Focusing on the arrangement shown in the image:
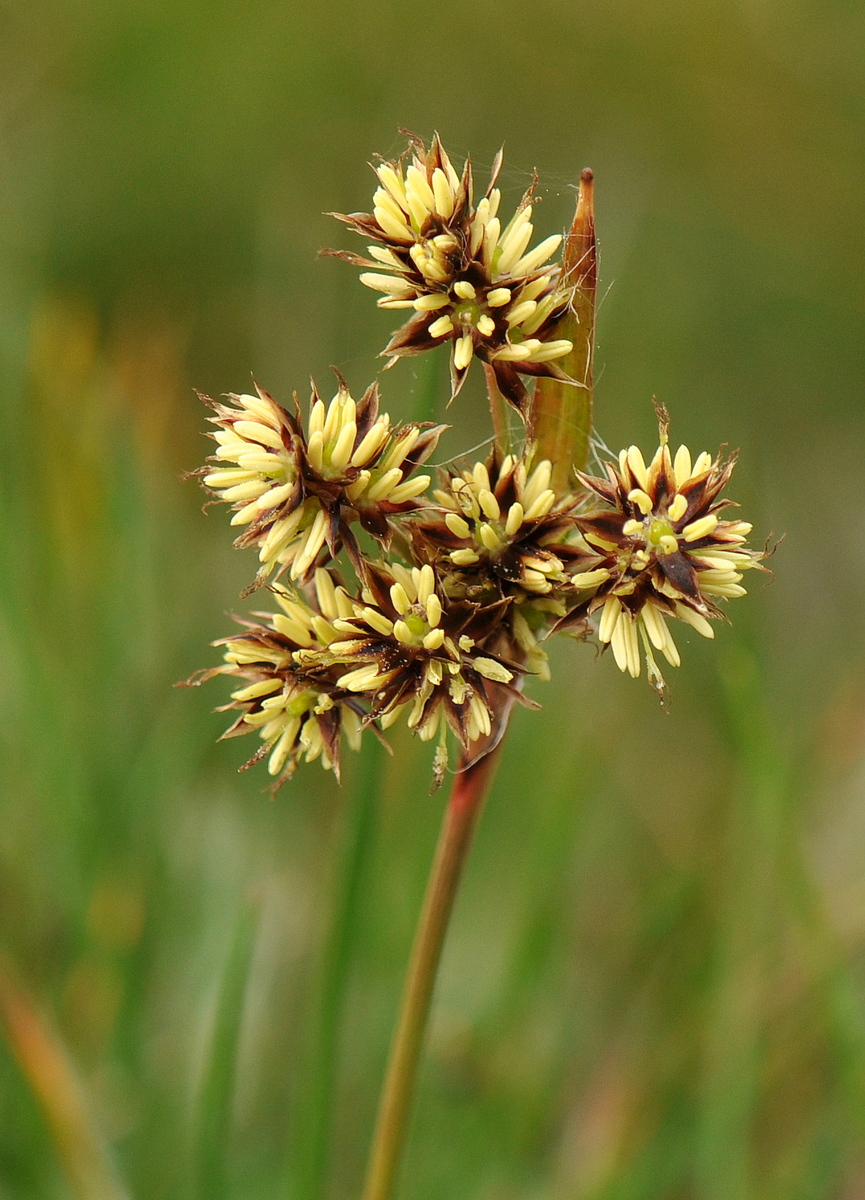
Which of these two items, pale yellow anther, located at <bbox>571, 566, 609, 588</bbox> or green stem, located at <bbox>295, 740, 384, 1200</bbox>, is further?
green stem, located at <bbox>295, 740, 384, 1200</bbox>

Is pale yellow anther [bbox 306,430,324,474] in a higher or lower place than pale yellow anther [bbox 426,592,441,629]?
higher

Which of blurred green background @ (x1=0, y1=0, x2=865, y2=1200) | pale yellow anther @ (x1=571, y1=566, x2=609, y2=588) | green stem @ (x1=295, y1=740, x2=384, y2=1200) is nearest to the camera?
pale yellow anther @ (x1=571, y1=566, x2=609, y2=588)

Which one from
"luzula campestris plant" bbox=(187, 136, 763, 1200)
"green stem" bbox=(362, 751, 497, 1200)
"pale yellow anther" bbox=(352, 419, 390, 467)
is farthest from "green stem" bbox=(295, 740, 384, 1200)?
"pale yellow anther" bbox=(352, 419, 390, 467)

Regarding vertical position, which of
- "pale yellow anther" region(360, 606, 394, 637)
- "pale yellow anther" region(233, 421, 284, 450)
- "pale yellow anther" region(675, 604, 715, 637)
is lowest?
"pale yellow anther" region(360, 606, 394, 637)

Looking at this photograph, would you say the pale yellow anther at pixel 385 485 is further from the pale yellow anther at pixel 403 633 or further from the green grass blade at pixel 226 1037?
the green grass blade at pixel 226 1037

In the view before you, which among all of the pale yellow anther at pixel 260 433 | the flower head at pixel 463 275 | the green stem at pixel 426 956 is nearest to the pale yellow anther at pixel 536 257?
the flower head at pixel 463 275

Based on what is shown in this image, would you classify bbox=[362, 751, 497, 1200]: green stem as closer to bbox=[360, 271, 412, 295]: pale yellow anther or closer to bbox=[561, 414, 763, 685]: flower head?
bbox=[561, 414, 763, 685]: flower head

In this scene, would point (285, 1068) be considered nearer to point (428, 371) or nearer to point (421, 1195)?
point (421, 1195)
